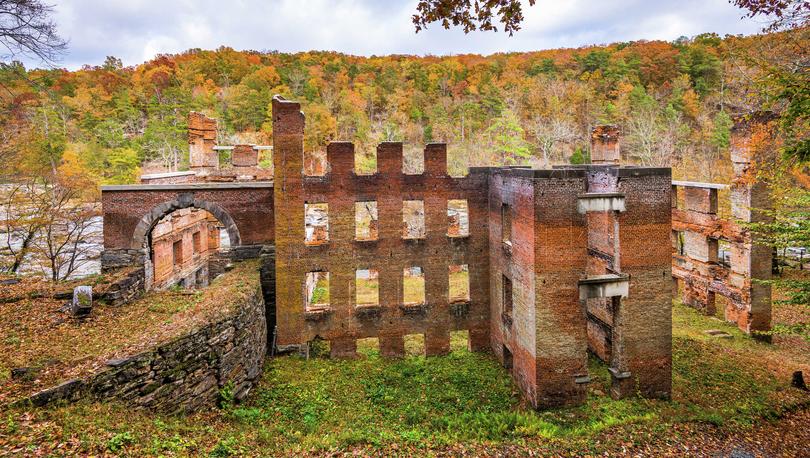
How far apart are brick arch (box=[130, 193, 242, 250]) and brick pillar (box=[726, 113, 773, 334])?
2222cm

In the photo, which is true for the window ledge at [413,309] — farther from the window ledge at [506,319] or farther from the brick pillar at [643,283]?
the brick pillar at [643,283]

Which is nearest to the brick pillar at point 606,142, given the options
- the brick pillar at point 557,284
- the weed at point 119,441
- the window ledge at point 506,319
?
the brick pillar at point 557,284

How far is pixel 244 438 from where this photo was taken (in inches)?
383

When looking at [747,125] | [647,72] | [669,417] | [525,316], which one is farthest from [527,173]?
[647,72]

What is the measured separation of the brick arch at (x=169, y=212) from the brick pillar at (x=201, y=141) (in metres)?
9.77

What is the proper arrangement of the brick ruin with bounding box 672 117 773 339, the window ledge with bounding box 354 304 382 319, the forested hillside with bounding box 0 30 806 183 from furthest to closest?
the forested hillside with bounding box 0 30 806 183 < the brick ruin with bounding box 672 117 773 339 < the window ledge with bounding box 354 304 382 319

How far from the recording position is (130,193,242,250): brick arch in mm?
17359

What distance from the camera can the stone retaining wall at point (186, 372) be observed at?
878 centimetres

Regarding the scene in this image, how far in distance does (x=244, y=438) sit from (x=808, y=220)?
1479cm

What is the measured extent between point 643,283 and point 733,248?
10.7m

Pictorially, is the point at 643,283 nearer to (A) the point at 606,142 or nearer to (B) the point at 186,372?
(A) the point at 606,142

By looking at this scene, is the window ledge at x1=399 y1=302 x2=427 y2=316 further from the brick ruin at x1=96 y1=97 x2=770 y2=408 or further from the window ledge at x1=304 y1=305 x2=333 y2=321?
the window ledge at x1=304 y1=305 x2=333 y2=321

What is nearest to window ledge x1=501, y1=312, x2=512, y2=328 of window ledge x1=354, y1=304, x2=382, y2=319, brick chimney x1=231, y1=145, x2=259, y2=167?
window ledge x1=354, y1=304, x2=382, y2=319

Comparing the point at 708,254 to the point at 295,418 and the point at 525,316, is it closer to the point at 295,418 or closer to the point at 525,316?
the point at 525,316
